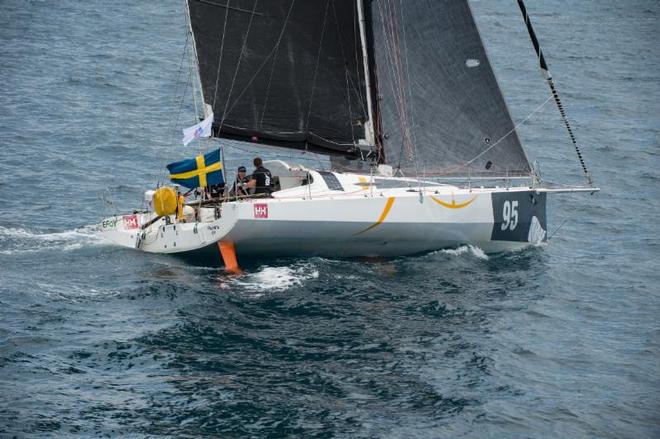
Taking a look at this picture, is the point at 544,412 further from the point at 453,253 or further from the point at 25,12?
the point at 25,12

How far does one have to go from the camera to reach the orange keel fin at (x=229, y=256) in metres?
30.0

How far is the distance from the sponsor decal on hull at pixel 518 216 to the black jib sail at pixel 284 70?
4.25 meters

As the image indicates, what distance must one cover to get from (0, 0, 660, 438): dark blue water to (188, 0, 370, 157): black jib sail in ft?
13.2

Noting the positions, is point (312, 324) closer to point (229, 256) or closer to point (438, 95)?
point (229, 256)

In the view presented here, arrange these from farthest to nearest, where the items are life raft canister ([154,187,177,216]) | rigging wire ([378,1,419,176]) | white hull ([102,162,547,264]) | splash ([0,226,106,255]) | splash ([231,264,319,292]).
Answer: rigging wire ([378,1,419,176]), splash ([0,226,106,255]), life raft canister ([154,187,177,216]), white hull ([102,162,547,264]), splash ([231,264,319,292])

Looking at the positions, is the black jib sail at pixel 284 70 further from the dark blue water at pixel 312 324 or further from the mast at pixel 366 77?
the dark blue water at pixel 312 324

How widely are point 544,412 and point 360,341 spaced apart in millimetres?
4804

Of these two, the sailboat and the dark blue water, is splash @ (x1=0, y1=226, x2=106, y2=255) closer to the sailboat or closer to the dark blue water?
the dark blue water

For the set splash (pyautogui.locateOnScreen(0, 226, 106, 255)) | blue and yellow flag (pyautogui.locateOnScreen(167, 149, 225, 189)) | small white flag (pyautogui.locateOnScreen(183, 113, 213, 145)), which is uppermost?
small white flag (pyautogui.locateOnScreen(183, 113, 213, 145))

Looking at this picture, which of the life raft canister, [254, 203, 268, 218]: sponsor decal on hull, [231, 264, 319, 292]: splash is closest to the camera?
[231, 264, 319, 292]: splash

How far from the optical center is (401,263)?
103ft

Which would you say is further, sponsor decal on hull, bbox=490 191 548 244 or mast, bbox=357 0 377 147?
sponsor decal on hull, bbox=490 191 548 244

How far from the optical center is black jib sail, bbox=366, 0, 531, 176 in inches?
1277

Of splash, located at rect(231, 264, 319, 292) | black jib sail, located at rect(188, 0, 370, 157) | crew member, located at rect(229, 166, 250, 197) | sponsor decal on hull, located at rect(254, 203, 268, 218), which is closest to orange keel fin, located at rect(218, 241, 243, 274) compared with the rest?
splash, located at rect(231, 264, 319, 292)
